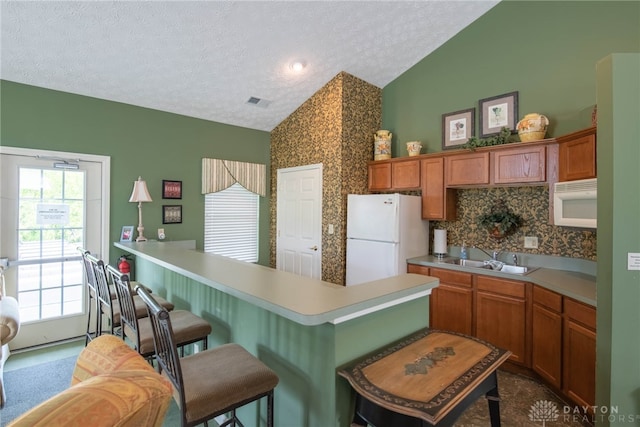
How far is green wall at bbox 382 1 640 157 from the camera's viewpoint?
283cm

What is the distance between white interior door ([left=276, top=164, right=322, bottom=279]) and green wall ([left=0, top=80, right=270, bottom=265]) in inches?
30.6

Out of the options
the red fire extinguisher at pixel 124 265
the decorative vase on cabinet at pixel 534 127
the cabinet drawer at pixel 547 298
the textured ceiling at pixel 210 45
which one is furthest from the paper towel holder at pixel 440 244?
the red fire extinguisher at pixel 124 265

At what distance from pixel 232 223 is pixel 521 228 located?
365 cm

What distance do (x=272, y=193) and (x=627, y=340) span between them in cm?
425

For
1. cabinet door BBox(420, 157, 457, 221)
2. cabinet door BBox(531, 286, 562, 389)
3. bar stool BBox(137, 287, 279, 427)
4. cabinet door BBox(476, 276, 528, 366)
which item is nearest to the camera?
bar stool BBox(137, 287, 279, 427)

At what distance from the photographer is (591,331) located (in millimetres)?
2127

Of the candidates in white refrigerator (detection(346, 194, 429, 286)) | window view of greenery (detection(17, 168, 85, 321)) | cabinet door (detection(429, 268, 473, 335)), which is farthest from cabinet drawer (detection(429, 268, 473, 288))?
window view of greenery (detection(17, 168, 85, 321))

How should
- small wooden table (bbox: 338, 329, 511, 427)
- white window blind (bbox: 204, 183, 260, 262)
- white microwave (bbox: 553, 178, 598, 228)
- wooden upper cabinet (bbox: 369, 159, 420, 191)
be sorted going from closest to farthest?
small wooden table (bbox: 338, 329, 511, 427)
white microwave (bbox: 553, 178, 598, 228)
wooden upper cabinet (bbox: 369, 159, 420, 191)
white window blind (bbox: 204, 183, 260, 262)

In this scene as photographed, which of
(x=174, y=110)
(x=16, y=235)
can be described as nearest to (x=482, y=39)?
(x=174, y=110)

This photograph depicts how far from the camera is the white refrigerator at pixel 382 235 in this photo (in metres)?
3.49

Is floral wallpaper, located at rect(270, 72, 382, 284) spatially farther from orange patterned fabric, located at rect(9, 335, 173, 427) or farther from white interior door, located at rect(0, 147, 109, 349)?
orange patterned fabric, located at rect(9, 335, 173, 427)

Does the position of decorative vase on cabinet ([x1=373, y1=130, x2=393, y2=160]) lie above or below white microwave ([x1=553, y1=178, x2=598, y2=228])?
above

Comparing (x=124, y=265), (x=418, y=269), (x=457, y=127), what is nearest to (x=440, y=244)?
(x=418, y=269)

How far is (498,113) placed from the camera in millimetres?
3441
